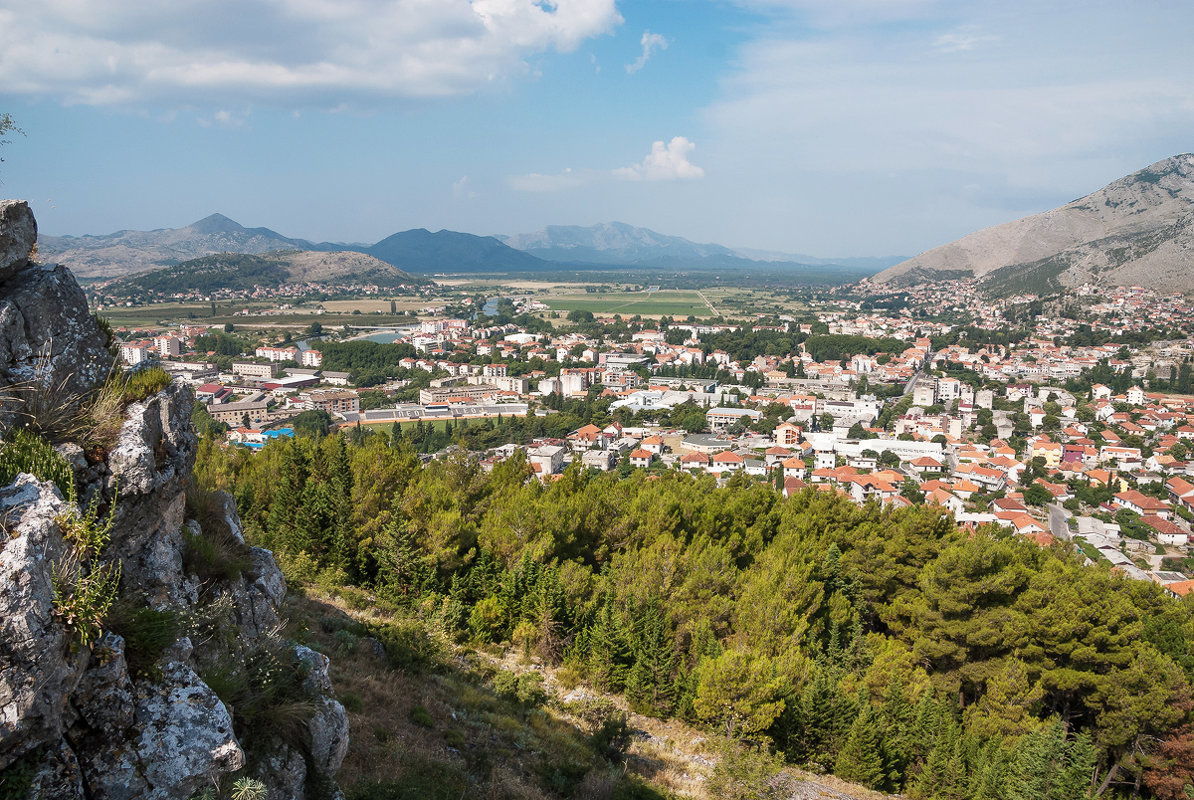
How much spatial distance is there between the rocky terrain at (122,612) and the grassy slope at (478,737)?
129 cm

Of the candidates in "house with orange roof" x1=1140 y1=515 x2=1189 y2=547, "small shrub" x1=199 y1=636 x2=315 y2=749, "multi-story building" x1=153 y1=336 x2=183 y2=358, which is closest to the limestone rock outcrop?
"small shrub" x1=199 y1=636 x2=315 y2=749

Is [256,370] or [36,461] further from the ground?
[36,461]

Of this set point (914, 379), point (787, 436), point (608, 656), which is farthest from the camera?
point (914, 379)

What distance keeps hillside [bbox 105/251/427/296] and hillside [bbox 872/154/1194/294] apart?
108 meters

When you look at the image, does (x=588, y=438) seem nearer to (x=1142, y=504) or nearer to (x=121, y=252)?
(x=1142, y=504)

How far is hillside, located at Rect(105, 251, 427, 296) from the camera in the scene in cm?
10219

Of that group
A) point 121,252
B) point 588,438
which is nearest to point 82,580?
point 588,438

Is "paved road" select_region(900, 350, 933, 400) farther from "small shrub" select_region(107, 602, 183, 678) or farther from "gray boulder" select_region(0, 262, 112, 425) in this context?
"small shrub" select_region(107, 602, 183, 678)

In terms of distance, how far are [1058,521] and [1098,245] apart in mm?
95245

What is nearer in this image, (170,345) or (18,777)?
(18,777)

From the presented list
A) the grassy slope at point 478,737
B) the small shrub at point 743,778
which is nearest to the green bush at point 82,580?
the grassy slope at point 478,737

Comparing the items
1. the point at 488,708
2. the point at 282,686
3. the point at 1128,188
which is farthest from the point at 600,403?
the point at 1128,188

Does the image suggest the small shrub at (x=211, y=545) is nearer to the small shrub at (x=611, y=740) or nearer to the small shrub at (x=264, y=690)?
the small shrub at (x=264, y=690)

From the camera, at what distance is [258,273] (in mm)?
119938
